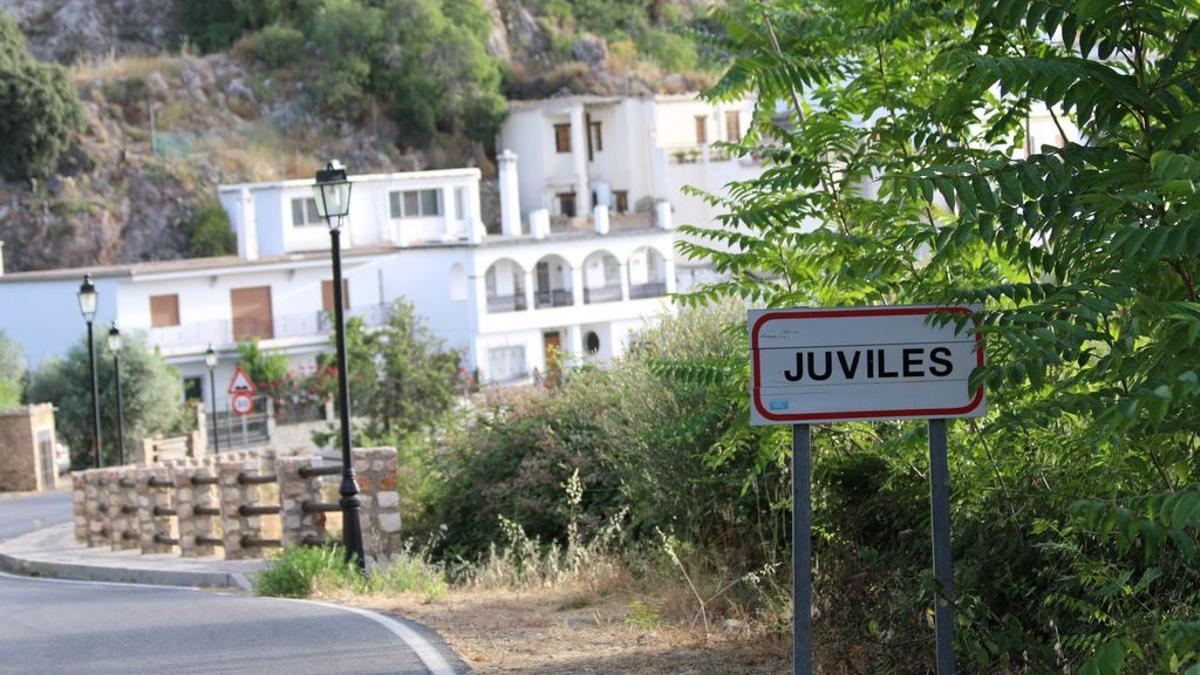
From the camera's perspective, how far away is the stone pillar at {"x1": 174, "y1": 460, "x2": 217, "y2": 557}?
71.7 feet

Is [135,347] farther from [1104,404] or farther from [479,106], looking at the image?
[1104,404]

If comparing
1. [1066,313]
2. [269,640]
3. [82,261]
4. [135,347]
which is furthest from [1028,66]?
[82,261]

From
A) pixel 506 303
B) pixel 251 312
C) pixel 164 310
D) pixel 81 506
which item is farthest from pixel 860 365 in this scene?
pixel 506 303

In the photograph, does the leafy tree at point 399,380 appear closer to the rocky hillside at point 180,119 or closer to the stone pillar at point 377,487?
the stone pillar at point 377,487

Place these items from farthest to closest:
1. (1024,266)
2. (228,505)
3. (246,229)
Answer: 1. (246,229)
2. (228,505)
3. (1024,266)

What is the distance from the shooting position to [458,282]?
63.0 metres

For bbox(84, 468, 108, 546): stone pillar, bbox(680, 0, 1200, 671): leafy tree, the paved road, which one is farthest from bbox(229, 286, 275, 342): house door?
bbox(680, 0, 1200, 671): leafy tree

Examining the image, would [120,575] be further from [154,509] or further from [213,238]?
[213,238]

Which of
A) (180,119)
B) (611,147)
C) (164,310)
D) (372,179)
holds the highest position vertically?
(180,119)

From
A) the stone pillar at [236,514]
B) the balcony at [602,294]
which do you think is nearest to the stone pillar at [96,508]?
the stone pillar at [236,514]

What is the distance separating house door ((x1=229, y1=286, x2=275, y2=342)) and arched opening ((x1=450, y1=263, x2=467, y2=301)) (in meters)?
6.82

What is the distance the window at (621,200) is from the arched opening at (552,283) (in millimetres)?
13888

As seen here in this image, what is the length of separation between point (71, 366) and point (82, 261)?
23226mm

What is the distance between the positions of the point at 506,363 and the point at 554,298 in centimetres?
363
